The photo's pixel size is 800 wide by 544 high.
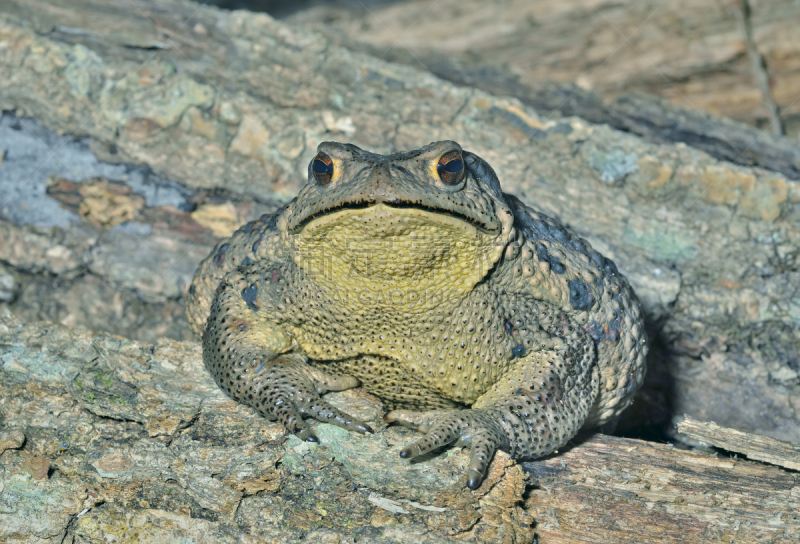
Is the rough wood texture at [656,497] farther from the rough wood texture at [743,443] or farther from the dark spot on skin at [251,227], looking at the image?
the dark spot on skin at [251,227]

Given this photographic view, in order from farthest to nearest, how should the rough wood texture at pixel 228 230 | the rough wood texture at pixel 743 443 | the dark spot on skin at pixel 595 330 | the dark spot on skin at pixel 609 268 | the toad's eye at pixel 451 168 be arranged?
the dark spot on skin at pixel 609 268 < the dark spot on skin at pixel 595 330 < the rough wood texture at pixel 743 443 < the toad's eye at pixel 451 168 < the rough wood texture at pixel 228 230

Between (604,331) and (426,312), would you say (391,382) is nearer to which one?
(426,312)

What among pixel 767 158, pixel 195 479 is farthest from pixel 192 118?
pixel 767 158

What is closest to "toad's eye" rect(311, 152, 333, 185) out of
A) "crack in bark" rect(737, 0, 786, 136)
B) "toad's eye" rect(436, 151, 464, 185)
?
"toad's eye" rect(436, 151, 464, 185)

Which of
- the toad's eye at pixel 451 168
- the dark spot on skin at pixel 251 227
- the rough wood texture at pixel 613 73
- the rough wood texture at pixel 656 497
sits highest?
the rough wood texture at pixel 613 73

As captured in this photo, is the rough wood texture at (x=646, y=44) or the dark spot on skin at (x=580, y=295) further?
the rough wood texture at (x=646, y=44)

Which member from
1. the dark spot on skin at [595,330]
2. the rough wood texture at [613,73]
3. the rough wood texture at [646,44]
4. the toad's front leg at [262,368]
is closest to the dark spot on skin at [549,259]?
the dark spot on skin at [595,330]

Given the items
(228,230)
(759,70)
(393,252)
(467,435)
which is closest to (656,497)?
(467,435)
